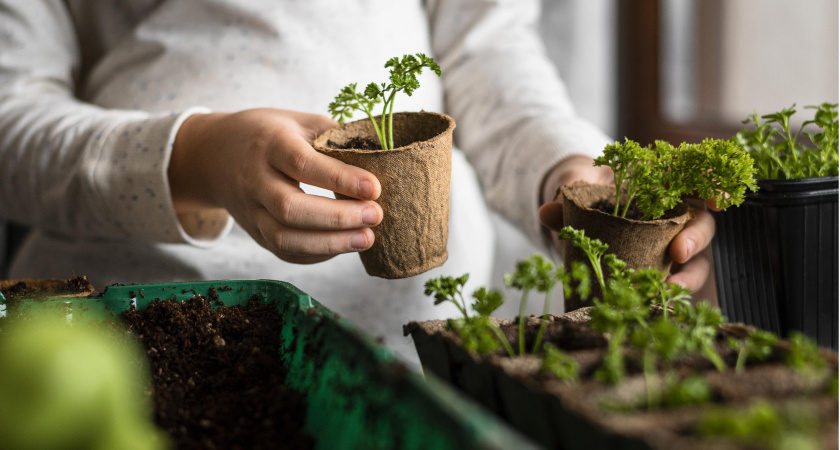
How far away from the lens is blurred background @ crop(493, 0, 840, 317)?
1.95m

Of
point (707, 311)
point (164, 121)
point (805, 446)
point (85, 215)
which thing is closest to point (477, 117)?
point (164, 121)

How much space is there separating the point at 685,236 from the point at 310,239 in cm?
42

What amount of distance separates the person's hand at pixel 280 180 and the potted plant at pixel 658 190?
24 centimetres

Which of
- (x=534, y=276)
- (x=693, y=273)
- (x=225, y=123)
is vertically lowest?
(x=693, y=273)

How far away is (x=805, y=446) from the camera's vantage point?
247 mm

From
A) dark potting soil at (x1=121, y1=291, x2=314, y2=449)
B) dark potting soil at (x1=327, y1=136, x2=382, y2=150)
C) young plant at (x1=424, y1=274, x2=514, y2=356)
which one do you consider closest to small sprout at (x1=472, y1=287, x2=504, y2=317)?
young plant at (x1=424, y1=274, x2=514, y2=356)

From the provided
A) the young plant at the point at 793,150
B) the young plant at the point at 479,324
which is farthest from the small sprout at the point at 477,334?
the young plant at the point at 793,150

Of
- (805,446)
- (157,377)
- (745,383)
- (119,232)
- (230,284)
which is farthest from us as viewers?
(119,232)

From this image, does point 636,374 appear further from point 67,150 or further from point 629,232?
point 67,150

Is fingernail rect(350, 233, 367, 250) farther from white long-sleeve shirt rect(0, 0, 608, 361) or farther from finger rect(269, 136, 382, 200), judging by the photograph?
white long-sleeve shirt rect(0, 0, 608, 361)

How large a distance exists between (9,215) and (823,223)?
1.28 m

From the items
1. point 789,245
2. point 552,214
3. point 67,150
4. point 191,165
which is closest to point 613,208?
point 552,214

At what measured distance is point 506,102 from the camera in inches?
45.8

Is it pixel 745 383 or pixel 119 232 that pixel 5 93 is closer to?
pixel 119 232
